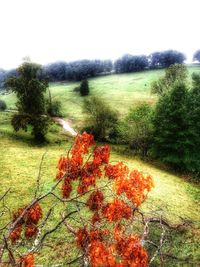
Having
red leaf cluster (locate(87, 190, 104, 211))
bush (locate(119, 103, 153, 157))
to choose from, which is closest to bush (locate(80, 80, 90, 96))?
bush (locate(119, 103, 153, 157))

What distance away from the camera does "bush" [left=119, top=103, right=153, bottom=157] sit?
168 ft

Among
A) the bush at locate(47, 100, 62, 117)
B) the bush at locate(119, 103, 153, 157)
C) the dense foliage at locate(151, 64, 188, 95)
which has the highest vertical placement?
the dense foliage at locate(151, 64, 188, 95)

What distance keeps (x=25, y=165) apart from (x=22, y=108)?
1758cm

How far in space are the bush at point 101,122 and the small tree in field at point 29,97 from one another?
1058 cm

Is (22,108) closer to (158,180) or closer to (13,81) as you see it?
(13,81)

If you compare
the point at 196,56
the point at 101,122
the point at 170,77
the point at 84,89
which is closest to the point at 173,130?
the point at 101,122

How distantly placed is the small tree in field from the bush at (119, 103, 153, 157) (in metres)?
12.8

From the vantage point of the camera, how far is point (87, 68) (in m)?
125

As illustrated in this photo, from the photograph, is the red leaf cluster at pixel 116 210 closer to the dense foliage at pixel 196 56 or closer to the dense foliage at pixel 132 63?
the dense foliage at pixel 132 63

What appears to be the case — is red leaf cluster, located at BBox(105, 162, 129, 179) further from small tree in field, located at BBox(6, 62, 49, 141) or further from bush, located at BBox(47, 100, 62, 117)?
bush, located at BBox(47, 100, 62, 117)

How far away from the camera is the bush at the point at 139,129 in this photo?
5127 centimetres

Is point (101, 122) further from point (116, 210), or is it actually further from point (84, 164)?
point (116, 210)

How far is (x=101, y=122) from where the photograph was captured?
6112 centimetres

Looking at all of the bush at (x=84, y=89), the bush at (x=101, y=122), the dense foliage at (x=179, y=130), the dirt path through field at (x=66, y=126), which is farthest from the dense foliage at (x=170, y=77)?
the dense foliage at (x=179, y=130)
